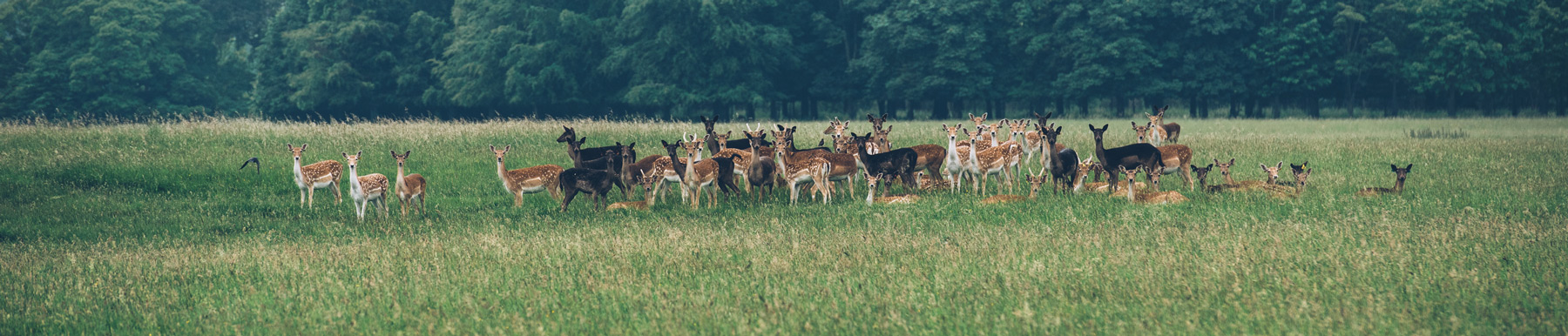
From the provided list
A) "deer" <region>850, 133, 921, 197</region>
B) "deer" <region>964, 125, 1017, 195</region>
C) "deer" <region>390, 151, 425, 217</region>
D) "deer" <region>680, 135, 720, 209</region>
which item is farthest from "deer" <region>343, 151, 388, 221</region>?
"deer" <region>964, 125, 1017, 195</region>

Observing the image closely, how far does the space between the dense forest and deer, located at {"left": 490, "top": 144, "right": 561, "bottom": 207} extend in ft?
112

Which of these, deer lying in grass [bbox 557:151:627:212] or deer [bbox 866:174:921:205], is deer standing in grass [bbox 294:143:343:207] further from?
deer [bbox 866:174:921:205]

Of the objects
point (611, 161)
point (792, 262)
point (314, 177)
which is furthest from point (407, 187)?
point (792, 262)

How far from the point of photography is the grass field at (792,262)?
23.8 feet

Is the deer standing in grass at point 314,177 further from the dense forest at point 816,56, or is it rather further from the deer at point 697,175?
the dense forest at point 816,56

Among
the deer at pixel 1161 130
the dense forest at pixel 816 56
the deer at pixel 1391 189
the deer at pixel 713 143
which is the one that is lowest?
the deer at pixel 1391 189

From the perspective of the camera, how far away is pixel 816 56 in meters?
55.8

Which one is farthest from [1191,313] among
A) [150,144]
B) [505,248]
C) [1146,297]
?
[150,144]

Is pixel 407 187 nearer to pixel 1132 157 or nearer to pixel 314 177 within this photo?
pixel 314 177

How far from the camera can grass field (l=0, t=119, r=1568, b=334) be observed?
7.25m

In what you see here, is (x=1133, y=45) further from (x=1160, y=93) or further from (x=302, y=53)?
(x=302, y=53)

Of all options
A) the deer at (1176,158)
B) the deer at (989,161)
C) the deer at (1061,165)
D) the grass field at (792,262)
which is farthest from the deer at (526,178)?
the deer at (1176,158)

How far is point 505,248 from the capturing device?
33.2ft

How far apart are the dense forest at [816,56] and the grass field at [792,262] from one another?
3488 cm
